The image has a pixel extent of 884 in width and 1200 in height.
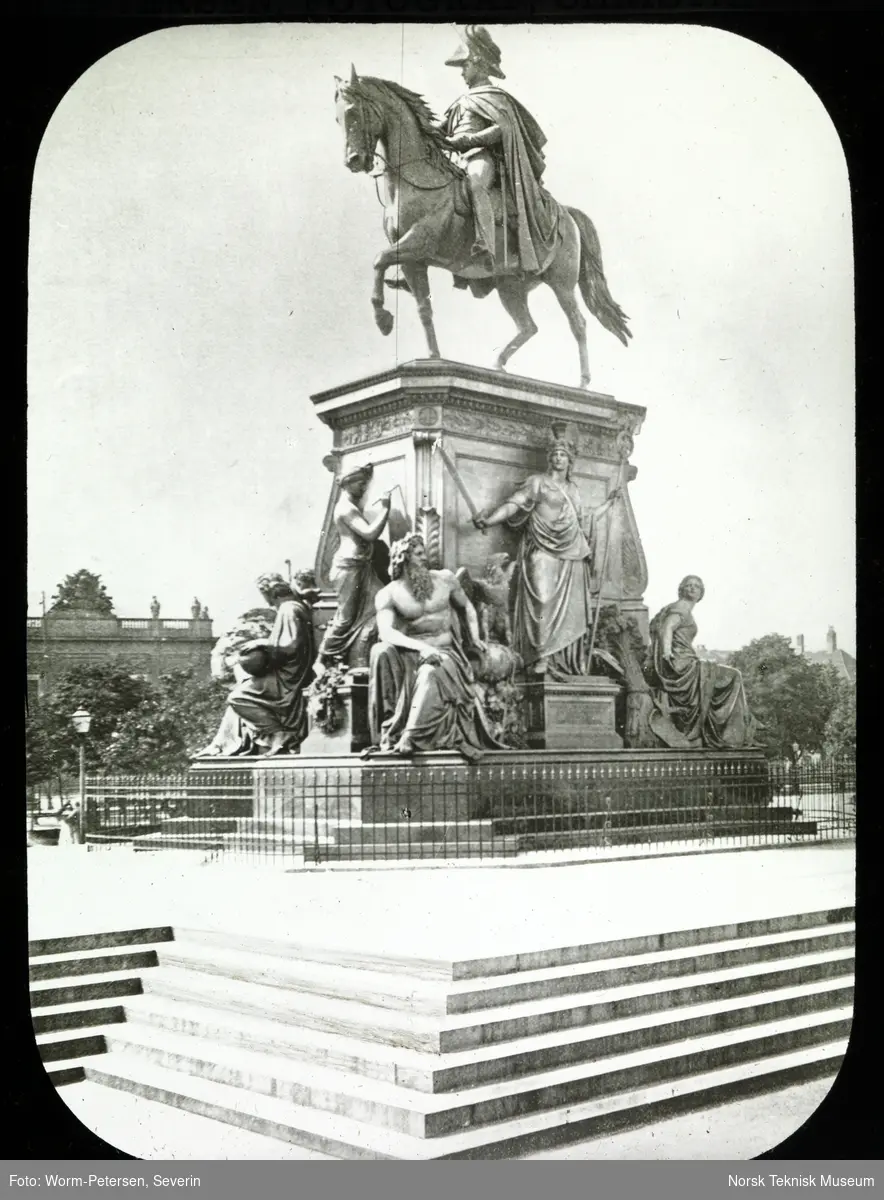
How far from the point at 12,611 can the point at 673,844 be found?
880 cm

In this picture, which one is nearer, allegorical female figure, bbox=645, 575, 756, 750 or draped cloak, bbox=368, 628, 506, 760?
draped cloak, bbox=368, 628, 506, 760

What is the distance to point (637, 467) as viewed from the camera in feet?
62.8

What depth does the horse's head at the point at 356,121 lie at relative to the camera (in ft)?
50.8

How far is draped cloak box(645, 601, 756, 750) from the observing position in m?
18.6

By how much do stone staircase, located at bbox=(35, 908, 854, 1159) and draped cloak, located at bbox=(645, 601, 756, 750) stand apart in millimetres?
8235

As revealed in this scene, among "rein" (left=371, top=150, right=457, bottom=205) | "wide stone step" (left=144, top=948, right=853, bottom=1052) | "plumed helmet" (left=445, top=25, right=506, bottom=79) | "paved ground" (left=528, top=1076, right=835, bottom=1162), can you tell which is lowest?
"paved ground" (left=528, top=1076, right=835, bottom=1162)

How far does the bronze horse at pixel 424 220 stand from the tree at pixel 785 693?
5.04 meters

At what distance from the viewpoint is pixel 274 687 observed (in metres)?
16.9

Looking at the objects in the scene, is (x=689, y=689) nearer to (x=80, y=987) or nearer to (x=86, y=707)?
(x=86, y=707)

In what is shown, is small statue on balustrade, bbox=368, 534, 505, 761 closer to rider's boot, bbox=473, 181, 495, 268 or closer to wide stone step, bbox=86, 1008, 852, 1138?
rider's boot, bbox=473, 181, 495, 268

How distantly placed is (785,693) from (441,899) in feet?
37.6

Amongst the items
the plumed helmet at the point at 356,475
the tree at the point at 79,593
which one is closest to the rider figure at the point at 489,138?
the plumed helmet at the point at 356,475

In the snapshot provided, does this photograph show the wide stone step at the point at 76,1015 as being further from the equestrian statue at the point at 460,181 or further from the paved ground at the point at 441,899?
the equestrian statue at the point at 460,181

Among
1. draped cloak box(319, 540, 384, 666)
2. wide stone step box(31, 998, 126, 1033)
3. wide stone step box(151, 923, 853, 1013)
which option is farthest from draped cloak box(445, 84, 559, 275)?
wide stone step box(31, 998, 126, 1033)
